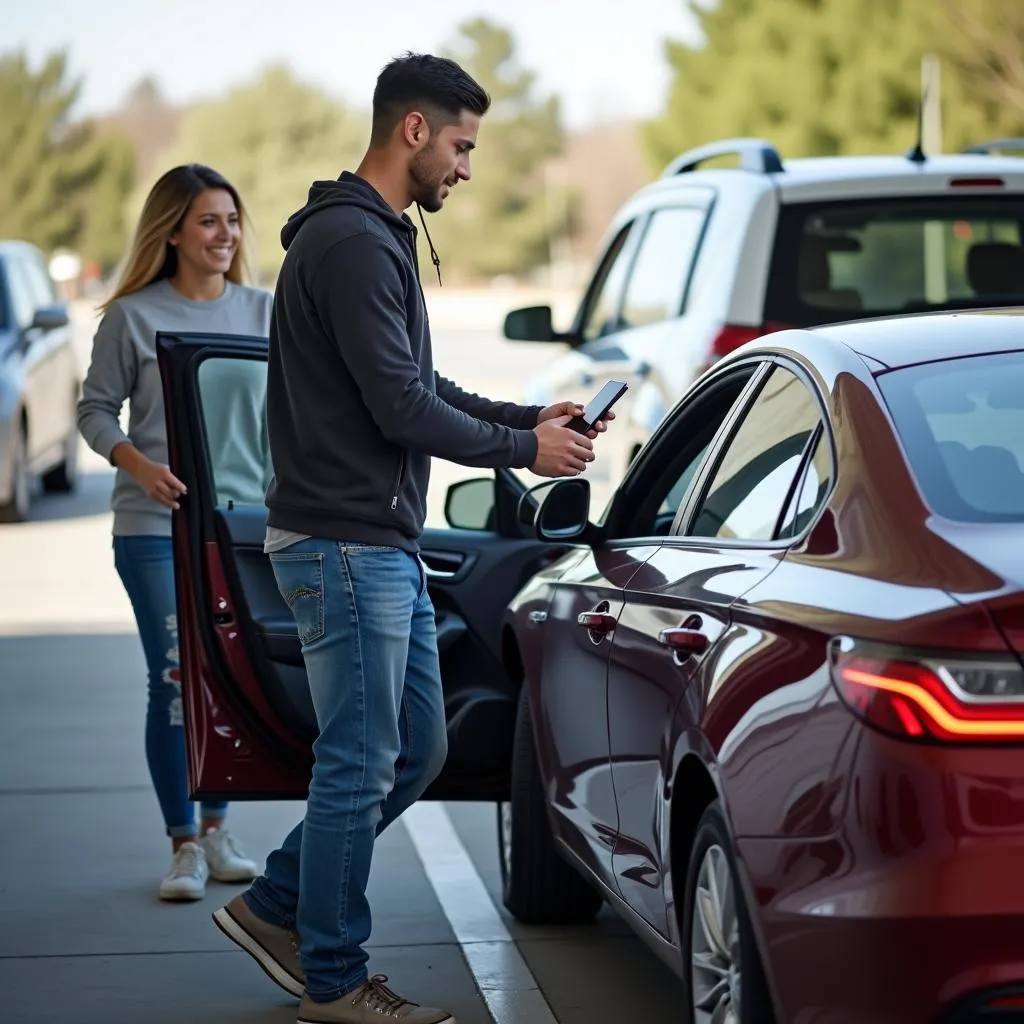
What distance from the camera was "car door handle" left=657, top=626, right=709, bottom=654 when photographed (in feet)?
12.7

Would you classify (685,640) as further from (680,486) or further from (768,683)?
(680,486)

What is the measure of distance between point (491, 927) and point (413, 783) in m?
1.04

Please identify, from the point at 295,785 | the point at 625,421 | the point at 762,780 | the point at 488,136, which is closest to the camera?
the point at 762,780

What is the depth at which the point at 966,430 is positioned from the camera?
12.2ft

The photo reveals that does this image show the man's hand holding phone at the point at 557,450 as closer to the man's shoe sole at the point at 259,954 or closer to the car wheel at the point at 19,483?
the man's shoe sole at the point at 259,954

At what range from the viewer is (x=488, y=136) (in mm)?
135875

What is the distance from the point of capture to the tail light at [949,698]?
304cm

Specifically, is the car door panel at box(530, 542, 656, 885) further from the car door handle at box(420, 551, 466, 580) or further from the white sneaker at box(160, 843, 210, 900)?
the white sneaker at box(160, 843, 210, 900)

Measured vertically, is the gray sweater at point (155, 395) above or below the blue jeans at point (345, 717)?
above

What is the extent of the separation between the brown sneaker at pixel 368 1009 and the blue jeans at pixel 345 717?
2 centimetres

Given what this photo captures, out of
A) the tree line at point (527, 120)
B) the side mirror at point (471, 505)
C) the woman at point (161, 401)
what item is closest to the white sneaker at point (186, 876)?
the woman at point (161, 401)

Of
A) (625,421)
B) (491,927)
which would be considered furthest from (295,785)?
(625,421)

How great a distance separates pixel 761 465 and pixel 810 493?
1.37 ft

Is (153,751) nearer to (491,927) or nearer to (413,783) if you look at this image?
(491,927)
